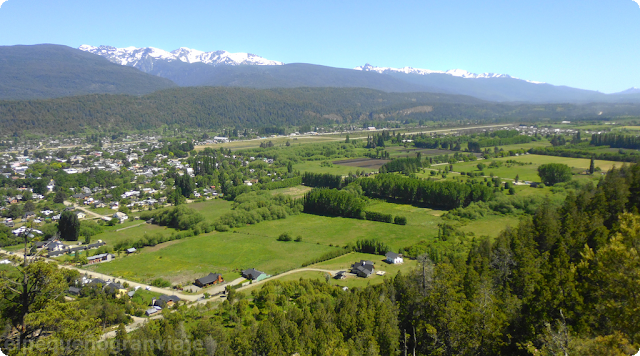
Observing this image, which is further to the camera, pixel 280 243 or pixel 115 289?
pixel 280 243

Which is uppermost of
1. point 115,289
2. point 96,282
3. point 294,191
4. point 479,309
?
point 479,309

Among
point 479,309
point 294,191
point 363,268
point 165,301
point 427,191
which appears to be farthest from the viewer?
point 294,191

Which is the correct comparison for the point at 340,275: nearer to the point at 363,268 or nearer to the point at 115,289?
the point at 363,268

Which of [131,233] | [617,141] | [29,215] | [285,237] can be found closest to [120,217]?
[131,233]

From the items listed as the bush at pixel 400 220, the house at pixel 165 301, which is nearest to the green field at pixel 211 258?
the house at pixel 165 301

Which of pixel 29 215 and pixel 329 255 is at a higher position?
pixel 329 255

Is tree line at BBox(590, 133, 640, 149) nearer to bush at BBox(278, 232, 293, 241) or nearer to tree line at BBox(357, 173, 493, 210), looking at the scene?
tree line at BBox(357, 173, 493, 210)

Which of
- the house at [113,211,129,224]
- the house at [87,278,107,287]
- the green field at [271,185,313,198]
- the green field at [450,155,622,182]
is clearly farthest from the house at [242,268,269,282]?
the green field at [450,155,622,182]

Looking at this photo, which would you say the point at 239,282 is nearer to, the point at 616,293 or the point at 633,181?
the point at 616,293

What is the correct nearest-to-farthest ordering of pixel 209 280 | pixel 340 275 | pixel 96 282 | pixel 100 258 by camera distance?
pixel 96 282 < pixel 209 280 < pixel 340 275 < pixel 100 258
